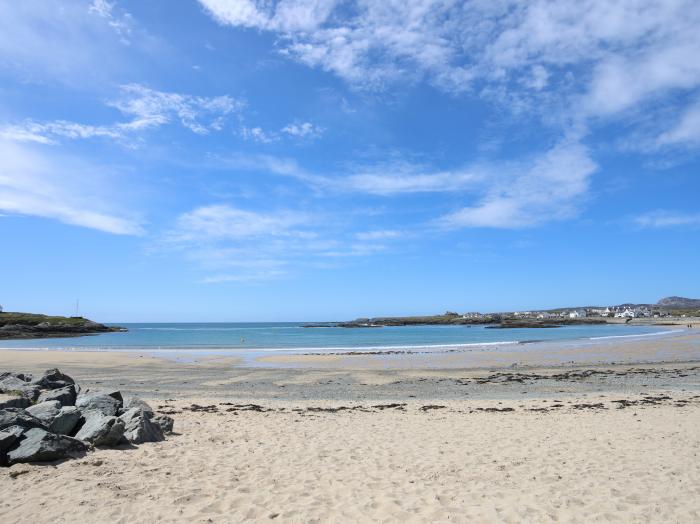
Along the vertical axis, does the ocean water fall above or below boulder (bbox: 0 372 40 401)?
below

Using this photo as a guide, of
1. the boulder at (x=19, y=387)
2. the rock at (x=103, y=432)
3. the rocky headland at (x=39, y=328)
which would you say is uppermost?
Result: the rocky headland at (x=39, y=328)

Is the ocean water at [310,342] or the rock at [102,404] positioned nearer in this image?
the rock at [102,404]

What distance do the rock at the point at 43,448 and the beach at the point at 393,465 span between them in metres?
0.20

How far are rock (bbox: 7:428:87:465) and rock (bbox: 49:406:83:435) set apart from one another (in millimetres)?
1069

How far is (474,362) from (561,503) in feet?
82.8

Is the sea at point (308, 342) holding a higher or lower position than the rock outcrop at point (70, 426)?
lower

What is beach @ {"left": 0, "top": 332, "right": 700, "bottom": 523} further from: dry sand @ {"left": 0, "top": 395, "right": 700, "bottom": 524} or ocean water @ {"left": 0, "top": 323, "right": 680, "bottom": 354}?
ocean water @ {"left": 0, "top": 323, "right": 680, "bottom": 354}

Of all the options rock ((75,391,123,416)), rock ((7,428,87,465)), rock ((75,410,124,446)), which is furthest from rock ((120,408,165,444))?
rock ((7,428,87,465))

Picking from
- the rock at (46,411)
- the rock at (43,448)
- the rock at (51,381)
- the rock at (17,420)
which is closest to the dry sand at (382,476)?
the rock at (43,448)

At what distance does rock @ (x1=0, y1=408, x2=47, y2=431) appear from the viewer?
741 cm

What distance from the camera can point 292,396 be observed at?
55.3ft

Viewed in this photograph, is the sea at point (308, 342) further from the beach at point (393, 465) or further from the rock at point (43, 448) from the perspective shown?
the rock at point (43, 448)

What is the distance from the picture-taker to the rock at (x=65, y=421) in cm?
852

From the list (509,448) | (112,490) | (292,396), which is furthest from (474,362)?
(112,490)
